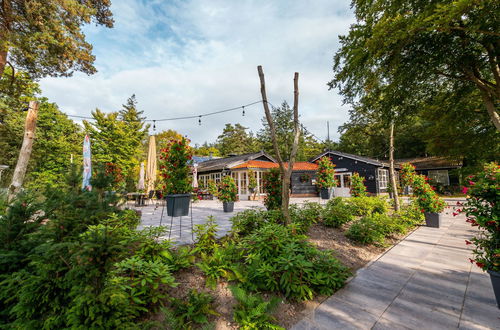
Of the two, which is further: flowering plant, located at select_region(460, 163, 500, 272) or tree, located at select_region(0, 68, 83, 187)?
tree, located at select_region(0, 68, 83, 187)

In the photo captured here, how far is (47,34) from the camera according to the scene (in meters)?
7.03

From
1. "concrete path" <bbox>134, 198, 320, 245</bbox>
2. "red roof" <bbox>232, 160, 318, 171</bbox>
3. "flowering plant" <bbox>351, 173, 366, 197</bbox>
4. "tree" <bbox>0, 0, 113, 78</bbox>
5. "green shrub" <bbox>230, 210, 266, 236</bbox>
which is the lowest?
"concrete path" <bbox>134, 198, 320, 245</bbox>

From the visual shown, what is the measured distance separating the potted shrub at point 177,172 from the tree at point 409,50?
4.79 metres

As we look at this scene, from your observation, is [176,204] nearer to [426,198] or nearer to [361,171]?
[426,198]

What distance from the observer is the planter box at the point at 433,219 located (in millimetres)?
6251

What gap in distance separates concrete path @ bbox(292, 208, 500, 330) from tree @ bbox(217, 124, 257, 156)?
116 feet

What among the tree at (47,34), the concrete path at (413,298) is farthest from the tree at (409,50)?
the tree at (47,34)

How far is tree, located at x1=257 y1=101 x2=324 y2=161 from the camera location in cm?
3303

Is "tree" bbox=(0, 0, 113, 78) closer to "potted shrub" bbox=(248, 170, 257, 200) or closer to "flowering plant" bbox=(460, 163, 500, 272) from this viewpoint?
"flowering plant" bbox=(460, 163, 500, 272)

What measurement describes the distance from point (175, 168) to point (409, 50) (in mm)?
6429

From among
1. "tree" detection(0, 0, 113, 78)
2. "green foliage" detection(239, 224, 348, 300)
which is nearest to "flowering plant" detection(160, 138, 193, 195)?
"green foliage" detection(239, 224, 348, 300)

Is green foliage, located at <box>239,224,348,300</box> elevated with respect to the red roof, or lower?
lower

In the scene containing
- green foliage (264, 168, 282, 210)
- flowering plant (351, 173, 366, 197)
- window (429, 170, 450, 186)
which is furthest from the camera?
window (429, 170, 450, 186)

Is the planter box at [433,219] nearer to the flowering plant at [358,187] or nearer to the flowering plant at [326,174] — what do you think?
the flowering plant at [358,187]
